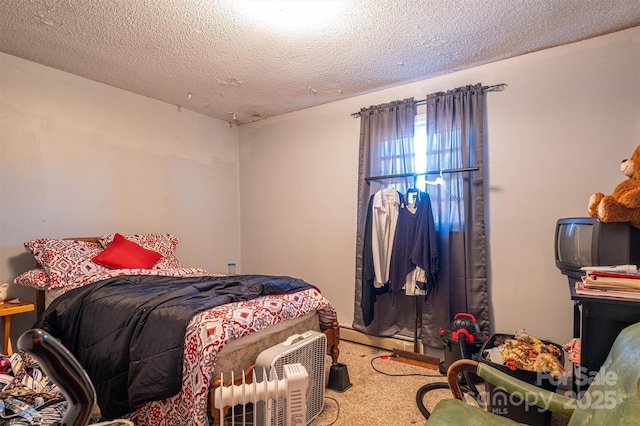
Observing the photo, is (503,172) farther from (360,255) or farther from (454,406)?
(454,406)

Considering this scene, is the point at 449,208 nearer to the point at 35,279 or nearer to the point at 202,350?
the point at 202,350

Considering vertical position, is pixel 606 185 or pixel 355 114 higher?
pixel 355 114

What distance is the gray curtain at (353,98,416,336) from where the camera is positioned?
3062 mm

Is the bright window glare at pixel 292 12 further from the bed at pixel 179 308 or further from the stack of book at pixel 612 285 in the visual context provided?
the stack of book at pixel 612 285

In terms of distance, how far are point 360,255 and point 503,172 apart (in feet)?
4.71

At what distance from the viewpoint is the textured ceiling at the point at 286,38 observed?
2.03 m

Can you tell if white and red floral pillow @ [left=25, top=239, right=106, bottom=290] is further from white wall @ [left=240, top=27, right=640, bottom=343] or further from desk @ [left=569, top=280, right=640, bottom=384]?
desk @ [left=569, top=280, right=640, bottom=384]

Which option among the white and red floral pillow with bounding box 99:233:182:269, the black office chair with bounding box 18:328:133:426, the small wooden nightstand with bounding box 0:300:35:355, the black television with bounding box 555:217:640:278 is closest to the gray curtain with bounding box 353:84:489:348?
the black television with bounding box 555:217:640:278

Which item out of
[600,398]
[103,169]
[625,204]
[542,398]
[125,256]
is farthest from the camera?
[103,169]

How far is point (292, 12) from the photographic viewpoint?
6.79ft

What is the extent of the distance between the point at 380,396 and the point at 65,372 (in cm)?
213

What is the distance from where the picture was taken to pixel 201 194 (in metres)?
4.00

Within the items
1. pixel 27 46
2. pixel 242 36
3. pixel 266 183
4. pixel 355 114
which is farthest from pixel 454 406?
pixel 27 46

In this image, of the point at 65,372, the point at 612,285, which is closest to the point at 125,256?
the point at 65,372
